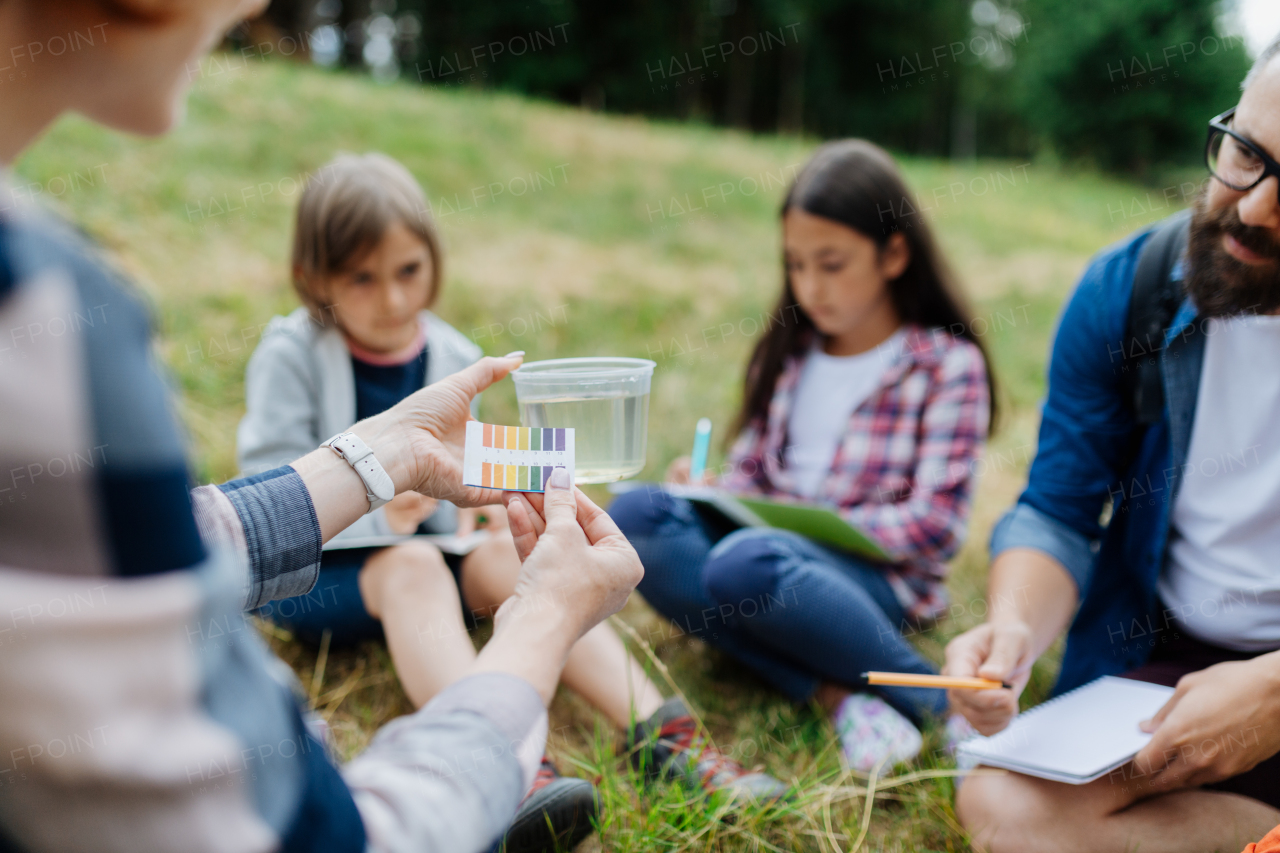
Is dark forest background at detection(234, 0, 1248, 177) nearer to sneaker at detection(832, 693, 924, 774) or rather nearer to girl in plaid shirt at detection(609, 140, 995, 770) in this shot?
girl in plaid shirt at detection(609, 140, 995, 770)

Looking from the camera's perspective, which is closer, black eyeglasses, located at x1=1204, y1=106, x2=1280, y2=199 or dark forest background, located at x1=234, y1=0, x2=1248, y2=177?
black eyeglasses, located at x1=1204, y1=106, x2=1280, y2=199

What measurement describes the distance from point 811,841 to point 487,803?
855 millimetres

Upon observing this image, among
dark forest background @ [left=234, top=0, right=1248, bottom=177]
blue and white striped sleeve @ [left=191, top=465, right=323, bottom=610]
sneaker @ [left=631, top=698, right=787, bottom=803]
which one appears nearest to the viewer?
blue and white striped sleeve @ [left=191, top=465, right=323, bottom=610]

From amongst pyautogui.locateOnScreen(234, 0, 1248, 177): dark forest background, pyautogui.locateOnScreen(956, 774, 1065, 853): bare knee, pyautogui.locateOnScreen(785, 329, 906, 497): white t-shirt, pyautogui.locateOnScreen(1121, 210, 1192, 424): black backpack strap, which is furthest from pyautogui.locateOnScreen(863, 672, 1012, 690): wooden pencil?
pyautogui.locateOnScreen(234, 0, 1248, 177): dark forest background

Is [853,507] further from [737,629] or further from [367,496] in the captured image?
[367,496]

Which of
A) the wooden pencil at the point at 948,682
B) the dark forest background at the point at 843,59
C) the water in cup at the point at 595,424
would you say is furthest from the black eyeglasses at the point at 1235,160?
the dark forest background at the point at 843,59

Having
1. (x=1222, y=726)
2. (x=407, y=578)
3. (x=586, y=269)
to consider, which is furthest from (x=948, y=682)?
(x=586, y=269)

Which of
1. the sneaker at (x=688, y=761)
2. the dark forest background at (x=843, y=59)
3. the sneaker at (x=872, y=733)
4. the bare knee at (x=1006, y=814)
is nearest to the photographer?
the bare knee at (x=1006, y=814)

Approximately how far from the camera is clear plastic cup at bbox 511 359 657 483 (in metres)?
1.17

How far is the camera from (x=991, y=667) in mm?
1294

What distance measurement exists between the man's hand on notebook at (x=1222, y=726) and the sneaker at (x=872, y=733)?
1.43ft

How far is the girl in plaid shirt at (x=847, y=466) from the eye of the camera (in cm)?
170

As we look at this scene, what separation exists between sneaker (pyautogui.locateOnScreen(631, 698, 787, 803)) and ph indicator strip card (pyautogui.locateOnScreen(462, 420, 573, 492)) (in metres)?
0.64

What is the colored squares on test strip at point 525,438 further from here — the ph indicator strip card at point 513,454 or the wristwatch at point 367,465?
the wristwatch at point 367,465
